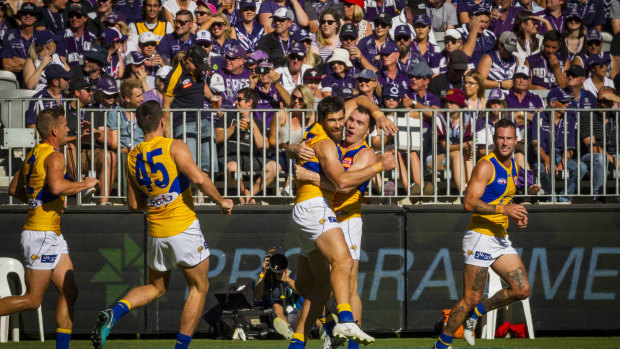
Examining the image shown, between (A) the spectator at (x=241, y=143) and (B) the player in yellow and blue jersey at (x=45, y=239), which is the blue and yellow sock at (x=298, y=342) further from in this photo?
(A) the spectator at (x=241, y=143)

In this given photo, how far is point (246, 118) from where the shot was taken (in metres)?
12.2

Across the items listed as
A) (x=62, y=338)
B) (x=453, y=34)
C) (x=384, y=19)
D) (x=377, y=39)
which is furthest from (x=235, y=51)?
(x=62, y=338)

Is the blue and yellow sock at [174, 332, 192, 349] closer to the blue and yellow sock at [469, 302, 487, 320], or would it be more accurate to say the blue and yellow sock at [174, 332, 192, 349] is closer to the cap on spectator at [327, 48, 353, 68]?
the blue and yellow sock at [469, 302, 487, 320]

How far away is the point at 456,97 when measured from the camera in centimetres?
1332

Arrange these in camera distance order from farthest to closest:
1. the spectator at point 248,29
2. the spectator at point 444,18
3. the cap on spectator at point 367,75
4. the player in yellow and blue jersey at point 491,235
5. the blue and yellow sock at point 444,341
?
the spectator at point 444,18, the spectator at point 248,29, the cap on spectator at point 367,75, the player in yellow and blue jersey at point 491,235, the blue and yellow sock at point 444,341

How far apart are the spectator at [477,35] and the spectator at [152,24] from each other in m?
5.48

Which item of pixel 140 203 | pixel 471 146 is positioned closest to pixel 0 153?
pixel 140 203

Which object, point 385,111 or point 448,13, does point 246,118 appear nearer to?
point 385,111

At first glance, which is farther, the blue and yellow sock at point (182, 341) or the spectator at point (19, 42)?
the spectator at point (19, 42)

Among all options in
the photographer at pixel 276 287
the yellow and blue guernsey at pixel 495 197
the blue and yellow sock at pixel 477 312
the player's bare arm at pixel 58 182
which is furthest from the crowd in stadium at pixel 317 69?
the player's bare arm at pixel 58 182

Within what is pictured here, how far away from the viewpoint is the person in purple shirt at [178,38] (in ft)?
48.9

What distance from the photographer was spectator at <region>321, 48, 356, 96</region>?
14.2m

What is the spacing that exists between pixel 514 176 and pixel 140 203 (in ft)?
14.6

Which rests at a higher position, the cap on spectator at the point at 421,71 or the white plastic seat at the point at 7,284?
the cap on spectator at the point at 421,71
